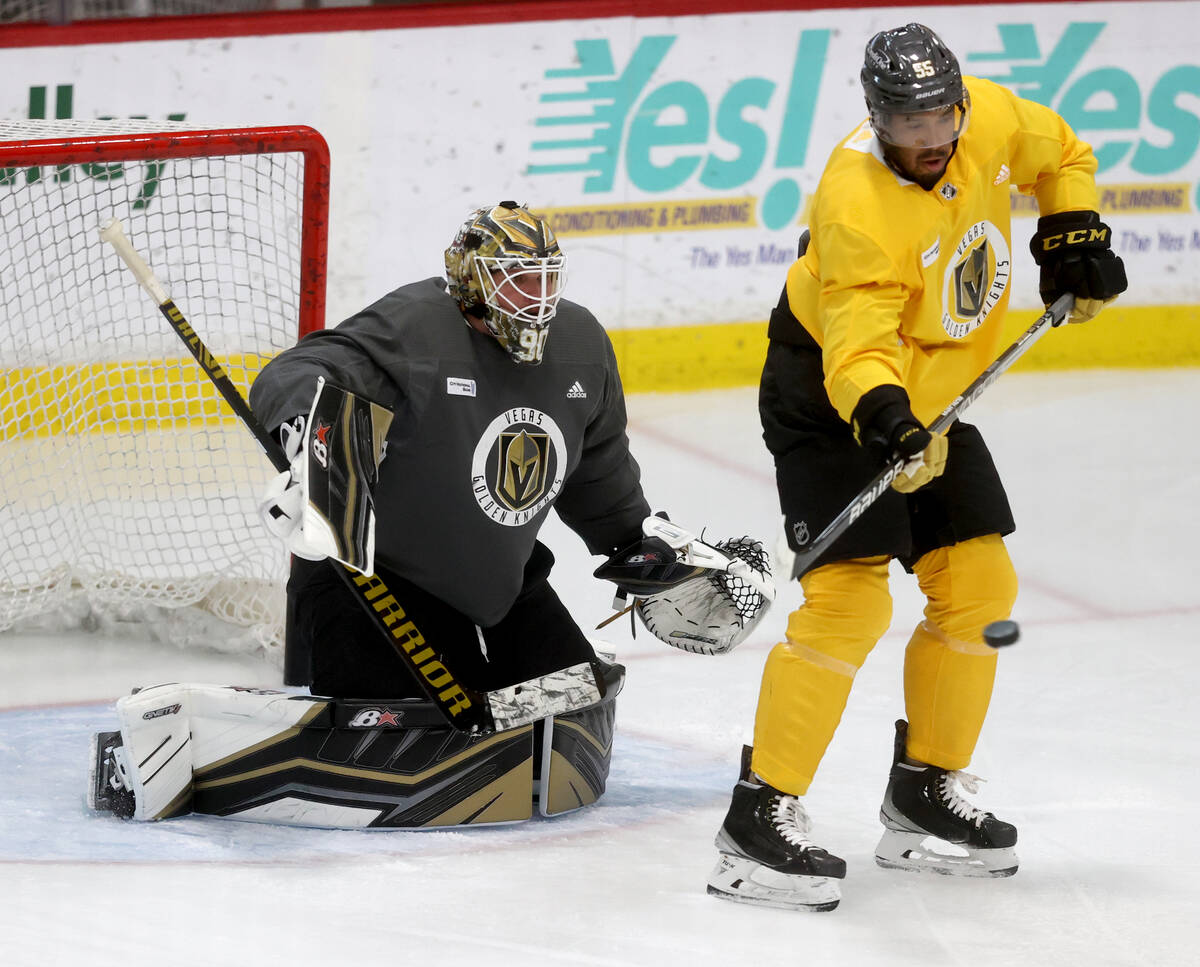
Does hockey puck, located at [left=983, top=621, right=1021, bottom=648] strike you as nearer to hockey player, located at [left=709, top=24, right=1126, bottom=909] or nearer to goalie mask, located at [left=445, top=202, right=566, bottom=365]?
hockey player, located at [left=709, top=24, right=1126, bottom=909]

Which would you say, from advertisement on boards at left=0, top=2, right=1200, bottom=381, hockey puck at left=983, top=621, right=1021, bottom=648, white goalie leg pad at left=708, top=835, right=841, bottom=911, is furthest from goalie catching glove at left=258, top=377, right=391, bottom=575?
advertisement on boards at left=0, top=2, right=1200, bottom=381

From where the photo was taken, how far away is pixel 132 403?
13.1ft

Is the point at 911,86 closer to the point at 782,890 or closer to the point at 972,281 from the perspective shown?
the point at 972,281

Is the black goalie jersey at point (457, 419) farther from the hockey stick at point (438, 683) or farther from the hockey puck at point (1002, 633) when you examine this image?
the hockey puck at point (1002, 633)

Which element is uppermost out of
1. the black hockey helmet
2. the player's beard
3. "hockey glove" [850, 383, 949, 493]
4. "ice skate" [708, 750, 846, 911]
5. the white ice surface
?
the black hockey helmet

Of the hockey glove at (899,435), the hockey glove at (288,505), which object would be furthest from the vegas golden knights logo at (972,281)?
the hockey glove at (288,505)

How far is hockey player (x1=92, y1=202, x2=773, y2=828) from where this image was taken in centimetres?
266

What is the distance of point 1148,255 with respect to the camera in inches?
222

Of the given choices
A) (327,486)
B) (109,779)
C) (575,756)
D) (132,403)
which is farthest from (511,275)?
(132,403)

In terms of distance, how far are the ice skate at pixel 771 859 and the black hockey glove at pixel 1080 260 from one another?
34.6 inches

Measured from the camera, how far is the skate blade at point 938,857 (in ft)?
8.68

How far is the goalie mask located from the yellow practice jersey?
38 centimetres

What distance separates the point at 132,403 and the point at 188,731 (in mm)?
1455

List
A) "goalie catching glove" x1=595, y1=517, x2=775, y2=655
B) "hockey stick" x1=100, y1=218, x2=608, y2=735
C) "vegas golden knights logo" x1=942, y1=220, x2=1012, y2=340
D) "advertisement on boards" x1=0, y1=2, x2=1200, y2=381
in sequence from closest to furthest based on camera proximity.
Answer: "vegas golden knights logo" x1=942, y1=220, x2=1012, y2=340, "hockey stick" x1=100, y1=218, x2=608, y2=735, "goalie catching glove" x1=595, y1=517, x2=775, y2=655, "advertisement on boards" x1=0, y1=2, x2=1200, y2=381
